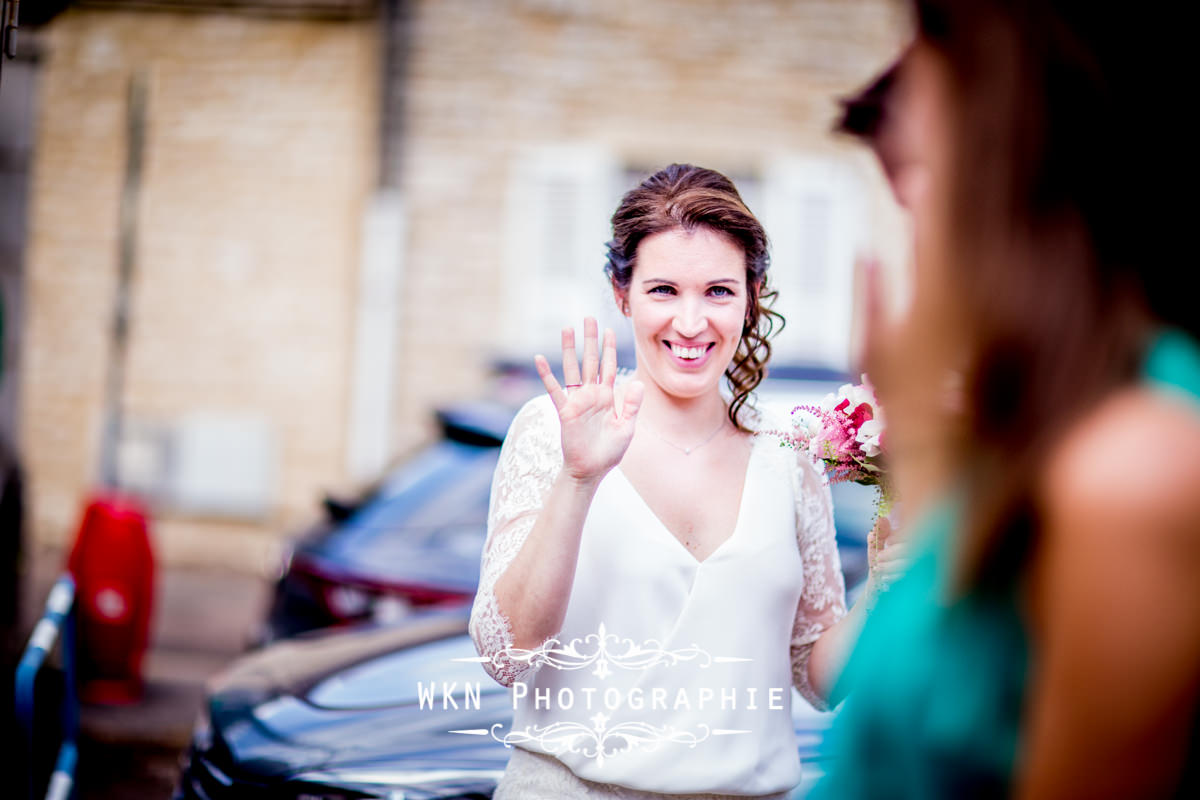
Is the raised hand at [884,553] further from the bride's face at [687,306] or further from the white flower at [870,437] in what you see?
the bride's face at [687,306]

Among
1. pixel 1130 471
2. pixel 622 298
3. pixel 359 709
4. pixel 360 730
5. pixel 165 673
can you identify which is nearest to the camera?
pixel 1130 471

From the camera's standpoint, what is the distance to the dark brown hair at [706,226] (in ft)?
6.66

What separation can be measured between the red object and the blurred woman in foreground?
508 cm

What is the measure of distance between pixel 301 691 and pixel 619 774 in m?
1.08

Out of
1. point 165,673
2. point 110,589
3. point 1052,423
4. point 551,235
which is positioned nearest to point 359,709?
point 1052,423

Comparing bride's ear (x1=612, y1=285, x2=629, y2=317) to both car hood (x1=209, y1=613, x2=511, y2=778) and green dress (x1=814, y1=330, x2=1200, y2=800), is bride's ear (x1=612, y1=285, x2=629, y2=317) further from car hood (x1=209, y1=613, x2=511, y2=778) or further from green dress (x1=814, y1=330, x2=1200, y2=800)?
green dress (x1=814, y1=330, x2=1200, y2=800)

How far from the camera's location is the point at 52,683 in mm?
3186

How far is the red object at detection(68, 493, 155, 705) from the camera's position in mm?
5355

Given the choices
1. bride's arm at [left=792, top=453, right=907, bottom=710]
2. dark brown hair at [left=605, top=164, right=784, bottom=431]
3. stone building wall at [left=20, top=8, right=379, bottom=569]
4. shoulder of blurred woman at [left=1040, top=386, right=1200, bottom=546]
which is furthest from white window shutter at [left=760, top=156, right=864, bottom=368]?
shoulder of blurred woman at [left=1040, top=386, right=1200, bottom=546]

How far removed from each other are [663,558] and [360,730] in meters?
0.87

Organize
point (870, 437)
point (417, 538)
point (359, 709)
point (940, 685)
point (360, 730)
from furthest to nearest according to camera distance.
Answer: point (417, 538) → point (359, 709) → point (360, 730) → point (870, 437) → point (940, 685)

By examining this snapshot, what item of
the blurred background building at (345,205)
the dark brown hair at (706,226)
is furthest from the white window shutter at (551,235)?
the dark brown hair at (706,226)

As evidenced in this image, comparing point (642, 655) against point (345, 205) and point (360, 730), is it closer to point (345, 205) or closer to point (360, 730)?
point (360, 730)

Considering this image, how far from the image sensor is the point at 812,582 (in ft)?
6.68
